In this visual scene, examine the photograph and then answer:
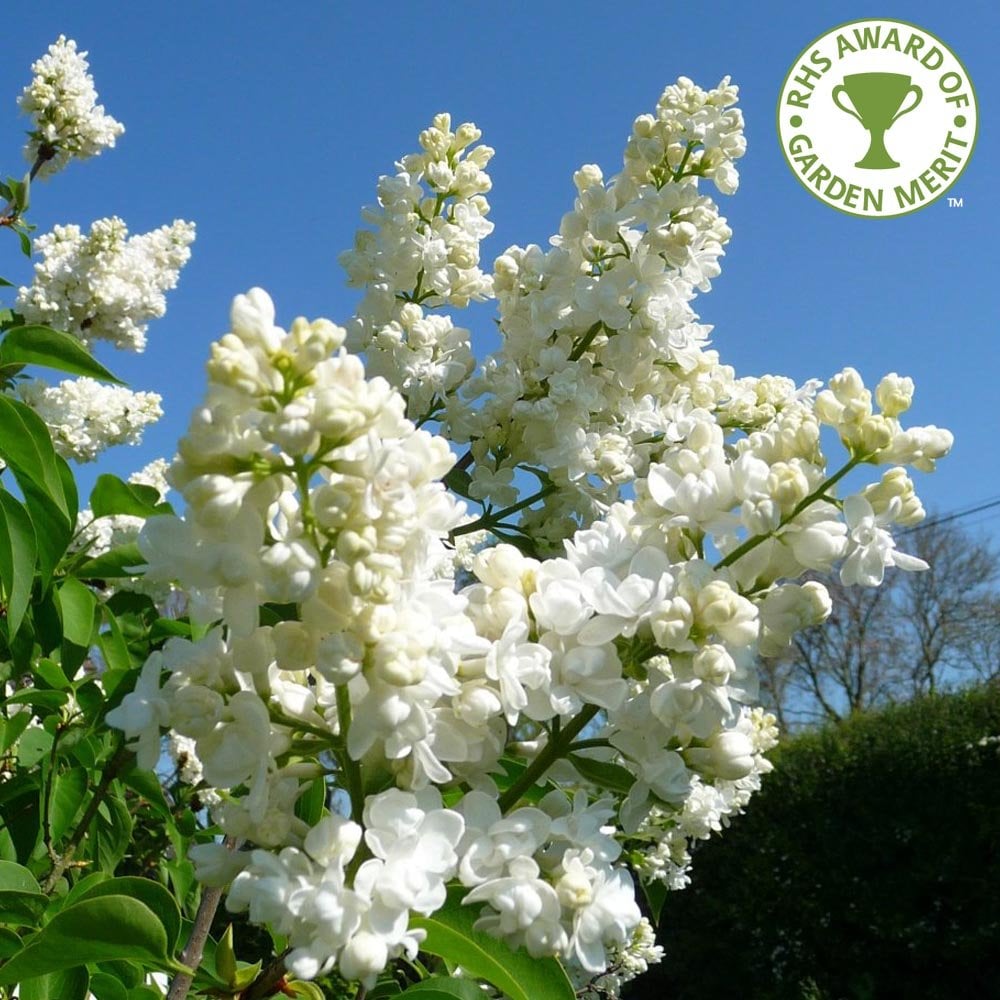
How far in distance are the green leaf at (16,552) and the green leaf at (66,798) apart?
52 centimetres

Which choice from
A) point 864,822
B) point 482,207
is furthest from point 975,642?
point 482,207

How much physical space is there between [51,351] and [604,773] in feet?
4.07

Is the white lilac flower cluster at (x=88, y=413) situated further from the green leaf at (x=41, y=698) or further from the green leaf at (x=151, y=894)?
the green leaf at (x=151, y=894)

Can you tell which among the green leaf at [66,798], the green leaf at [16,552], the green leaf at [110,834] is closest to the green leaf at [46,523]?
the green leaf at [16,552]

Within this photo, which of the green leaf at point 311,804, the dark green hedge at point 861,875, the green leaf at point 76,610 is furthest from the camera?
the dark green hedge at point 861,875

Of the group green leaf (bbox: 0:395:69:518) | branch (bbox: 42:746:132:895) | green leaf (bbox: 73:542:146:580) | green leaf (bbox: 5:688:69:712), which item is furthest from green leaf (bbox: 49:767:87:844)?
green leaf (bbox: 0:395:69:518)

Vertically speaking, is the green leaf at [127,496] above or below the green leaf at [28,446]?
above

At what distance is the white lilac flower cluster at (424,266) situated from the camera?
1964mm

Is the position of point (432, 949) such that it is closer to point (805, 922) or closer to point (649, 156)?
point (649, 156)

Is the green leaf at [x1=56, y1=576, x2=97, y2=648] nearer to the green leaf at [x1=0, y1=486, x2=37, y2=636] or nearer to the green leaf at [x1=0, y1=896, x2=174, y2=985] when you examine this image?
the green leaf at [x1=0, y1=486, x2=37, y2=636]

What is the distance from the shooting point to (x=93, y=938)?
1029 mm

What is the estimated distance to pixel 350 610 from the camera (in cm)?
87

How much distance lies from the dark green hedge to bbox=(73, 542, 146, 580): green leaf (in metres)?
7.89

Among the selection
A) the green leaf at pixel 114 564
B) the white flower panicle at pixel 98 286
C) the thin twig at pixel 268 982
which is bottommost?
the thin twig at pixel 268 982
